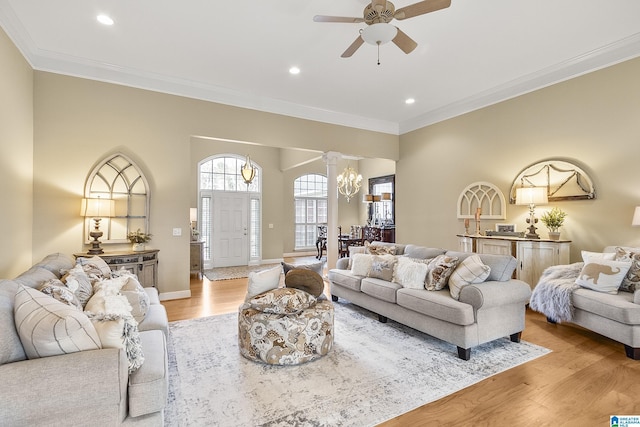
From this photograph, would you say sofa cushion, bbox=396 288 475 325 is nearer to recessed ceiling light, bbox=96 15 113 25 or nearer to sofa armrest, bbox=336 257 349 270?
sofa armrest, bbox=336 257 349 270

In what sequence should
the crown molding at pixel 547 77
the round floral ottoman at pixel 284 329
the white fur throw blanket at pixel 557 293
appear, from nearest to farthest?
the round floral ottoman at pixel 284 329 < the white fur throw blanket at pixel 557 293 < the crown molding at pixel 547 77

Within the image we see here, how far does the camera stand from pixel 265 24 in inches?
138

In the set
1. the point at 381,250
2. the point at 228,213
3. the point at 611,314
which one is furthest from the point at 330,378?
the point at 228,213

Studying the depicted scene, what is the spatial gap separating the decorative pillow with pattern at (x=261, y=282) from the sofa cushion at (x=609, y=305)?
3293mm

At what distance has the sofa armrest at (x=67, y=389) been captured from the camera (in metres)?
1.34

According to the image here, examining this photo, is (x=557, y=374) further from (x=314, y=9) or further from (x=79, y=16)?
(x=79, y=16)

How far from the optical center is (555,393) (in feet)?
Result: 7.80

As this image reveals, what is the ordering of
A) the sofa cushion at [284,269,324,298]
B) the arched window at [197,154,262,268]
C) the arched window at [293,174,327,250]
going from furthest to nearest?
1. the arched window at [293,174,327,250]
2. the arched window at [197,154,262,268]
3. the sofa cushion at [284,269,324,298]

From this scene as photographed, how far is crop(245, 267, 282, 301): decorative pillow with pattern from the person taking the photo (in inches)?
121

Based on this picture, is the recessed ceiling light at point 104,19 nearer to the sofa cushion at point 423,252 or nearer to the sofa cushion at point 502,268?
the sofa cushion at point 423,252

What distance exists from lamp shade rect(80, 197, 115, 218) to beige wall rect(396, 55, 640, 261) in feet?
18.8

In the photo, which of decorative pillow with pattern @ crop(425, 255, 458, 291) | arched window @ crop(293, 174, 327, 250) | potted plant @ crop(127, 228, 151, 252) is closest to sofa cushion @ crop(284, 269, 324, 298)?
decorative pillow with pattern @ crop(425, 255, 458, 291)

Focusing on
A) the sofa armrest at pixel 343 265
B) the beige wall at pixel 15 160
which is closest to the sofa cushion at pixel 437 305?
the sofa armrest at pixel 343 265

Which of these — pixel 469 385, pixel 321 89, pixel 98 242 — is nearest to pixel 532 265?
pixel 469 385
